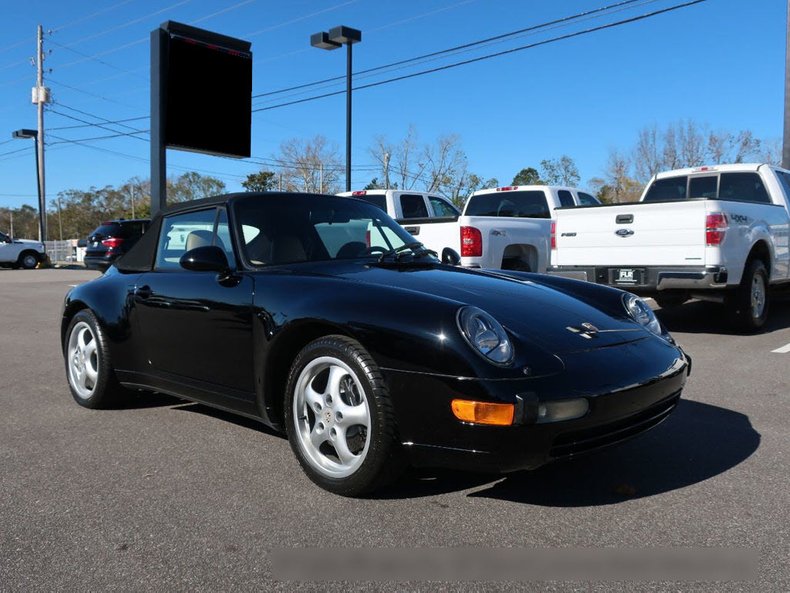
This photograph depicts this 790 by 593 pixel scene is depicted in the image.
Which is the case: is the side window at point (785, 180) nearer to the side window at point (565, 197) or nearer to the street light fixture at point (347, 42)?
the side window at point (565, 197)

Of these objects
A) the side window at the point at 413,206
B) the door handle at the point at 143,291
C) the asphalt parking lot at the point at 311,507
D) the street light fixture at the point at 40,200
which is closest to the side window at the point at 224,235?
the door handle at the point at 143,291

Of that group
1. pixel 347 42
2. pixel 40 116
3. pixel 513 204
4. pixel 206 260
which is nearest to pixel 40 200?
pixel 40 116

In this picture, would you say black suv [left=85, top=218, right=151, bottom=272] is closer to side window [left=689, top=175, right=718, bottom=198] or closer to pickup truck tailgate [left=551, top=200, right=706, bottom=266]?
pickup truck tailgate [left=551, top=200, right=706, bottom=266]

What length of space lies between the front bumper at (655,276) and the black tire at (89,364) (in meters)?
5.65

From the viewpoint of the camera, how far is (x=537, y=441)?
2.74 m

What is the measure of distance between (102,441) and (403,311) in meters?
2.24

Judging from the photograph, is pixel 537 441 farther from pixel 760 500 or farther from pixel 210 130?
pixel 210 130

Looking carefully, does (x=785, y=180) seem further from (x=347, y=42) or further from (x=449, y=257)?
(x=347, y=42)

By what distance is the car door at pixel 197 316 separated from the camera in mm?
3693

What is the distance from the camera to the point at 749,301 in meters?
8.03

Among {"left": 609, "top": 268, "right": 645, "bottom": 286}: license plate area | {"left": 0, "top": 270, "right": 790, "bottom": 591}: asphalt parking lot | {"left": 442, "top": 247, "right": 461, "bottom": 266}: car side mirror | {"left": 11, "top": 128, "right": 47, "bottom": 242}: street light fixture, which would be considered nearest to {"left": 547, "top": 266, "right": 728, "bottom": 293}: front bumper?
{"left": 609, "top": 268, "right": 645, "bottom": 286}: license plate area

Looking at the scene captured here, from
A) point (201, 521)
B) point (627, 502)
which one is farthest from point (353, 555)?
point (627, 502)

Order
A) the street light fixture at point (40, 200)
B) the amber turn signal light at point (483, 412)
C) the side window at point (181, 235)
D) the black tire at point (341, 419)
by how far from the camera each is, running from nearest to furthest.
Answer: the amber turn signal light at point (483, 412), the black tire at point (341, 419), the side window at point (181, 235), the street light fixture at point (40, 200)

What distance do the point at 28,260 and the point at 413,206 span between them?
23467mm
